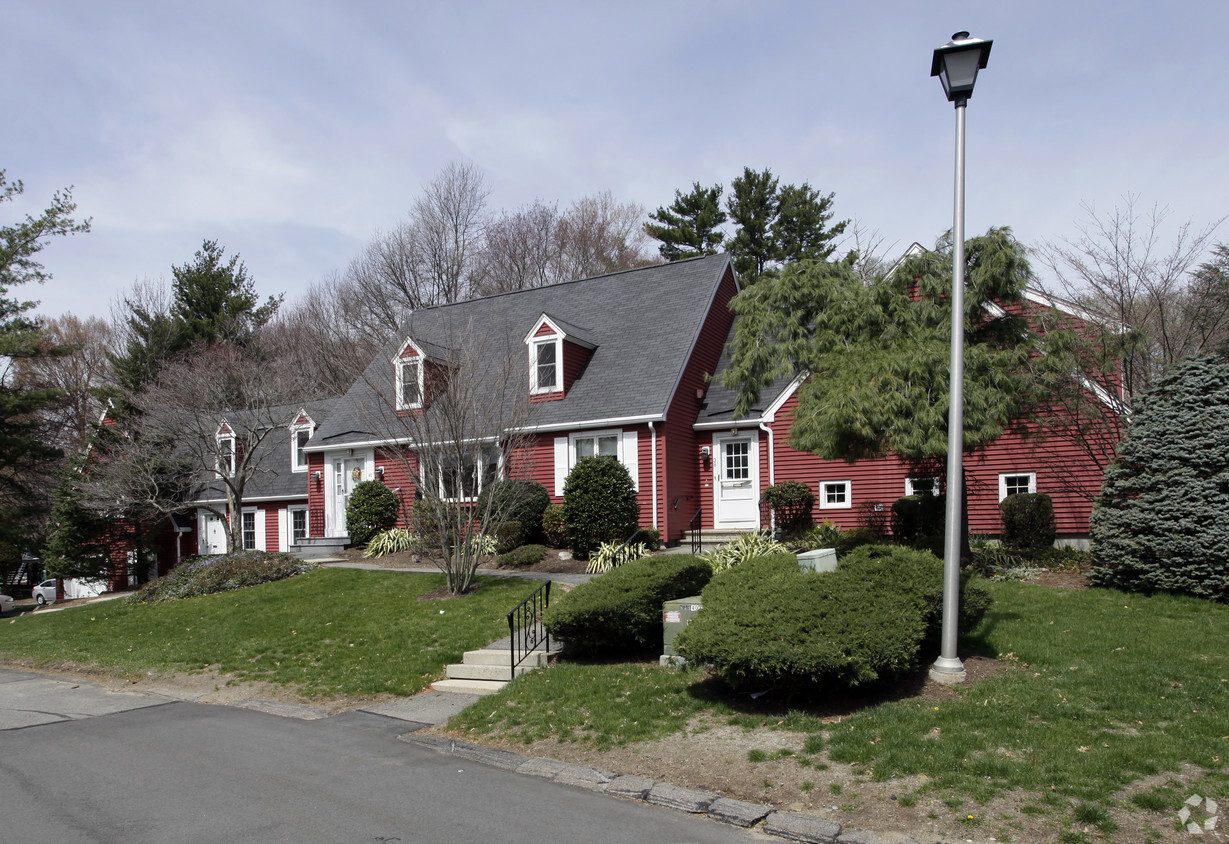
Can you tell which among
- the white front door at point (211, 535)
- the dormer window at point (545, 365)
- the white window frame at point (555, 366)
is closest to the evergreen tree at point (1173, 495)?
the white window frame at point (555, 366)

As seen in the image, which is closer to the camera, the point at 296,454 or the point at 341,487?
the point at 341,487

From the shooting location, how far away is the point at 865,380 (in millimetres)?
11398

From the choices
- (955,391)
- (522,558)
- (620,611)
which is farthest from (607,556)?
(955,391)

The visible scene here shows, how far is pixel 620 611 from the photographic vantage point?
29.9 feet

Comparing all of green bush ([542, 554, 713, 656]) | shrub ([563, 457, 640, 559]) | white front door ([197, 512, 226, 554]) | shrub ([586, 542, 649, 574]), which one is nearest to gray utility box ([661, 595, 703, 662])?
green bush ([542, 554, 713, 656])

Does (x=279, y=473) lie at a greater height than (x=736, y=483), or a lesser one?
greater

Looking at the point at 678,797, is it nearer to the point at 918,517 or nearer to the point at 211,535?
the point at 918,517

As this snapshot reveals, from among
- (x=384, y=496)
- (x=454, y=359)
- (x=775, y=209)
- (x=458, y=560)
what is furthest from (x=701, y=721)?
(x=775, y=209)

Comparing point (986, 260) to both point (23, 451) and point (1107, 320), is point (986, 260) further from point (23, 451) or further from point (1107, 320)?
point (23, 451)

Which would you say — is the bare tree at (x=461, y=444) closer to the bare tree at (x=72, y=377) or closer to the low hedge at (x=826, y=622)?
the low hedge at (x=826, y=622)

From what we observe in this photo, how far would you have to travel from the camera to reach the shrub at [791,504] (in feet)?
59.6

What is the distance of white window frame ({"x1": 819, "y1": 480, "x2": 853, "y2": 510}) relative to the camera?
1867 cm

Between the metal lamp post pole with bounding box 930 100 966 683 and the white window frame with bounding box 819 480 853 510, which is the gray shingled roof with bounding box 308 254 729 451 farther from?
the metal lamp post pole with bounding box 930 100 966 683

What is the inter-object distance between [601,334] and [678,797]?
17.1 m
